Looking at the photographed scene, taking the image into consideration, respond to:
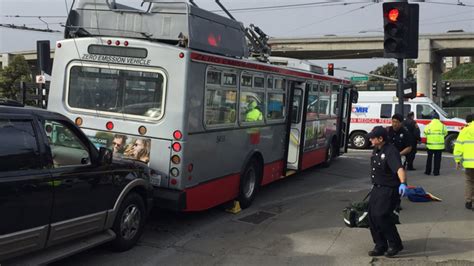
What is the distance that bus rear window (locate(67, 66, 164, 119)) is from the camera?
7.02 metres

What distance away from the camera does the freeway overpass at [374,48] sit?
48.1 metres

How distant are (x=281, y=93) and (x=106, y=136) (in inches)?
162

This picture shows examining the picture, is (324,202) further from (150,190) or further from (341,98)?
(341,98)

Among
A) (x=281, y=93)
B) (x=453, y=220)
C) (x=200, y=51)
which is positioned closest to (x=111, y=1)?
(x=200, y=51)

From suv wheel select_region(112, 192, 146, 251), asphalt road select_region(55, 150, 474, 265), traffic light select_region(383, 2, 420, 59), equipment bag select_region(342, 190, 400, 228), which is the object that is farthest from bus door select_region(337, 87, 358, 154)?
suv wheel select_region(112, 192, 146, 251)

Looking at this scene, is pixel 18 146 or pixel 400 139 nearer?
pixel 18 146

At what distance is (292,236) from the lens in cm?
715

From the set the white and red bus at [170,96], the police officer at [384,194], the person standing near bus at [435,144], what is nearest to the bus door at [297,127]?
the white and red bus at [170,96]

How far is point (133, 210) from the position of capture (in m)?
6.21

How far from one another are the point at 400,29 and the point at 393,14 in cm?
31

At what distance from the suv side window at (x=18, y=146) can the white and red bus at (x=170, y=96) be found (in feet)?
7.66

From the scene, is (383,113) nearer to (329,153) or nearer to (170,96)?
(329,153)

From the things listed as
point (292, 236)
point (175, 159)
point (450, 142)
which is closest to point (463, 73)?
point (450, 142)

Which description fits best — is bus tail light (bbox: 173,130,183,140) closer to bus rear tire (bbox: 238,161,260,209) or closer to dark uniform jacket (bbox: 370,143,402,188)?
bus rear tire (bbox: 238,161,260,209)
